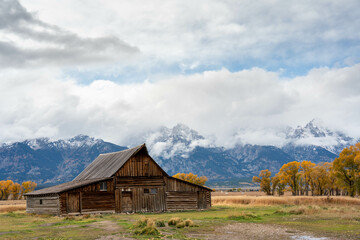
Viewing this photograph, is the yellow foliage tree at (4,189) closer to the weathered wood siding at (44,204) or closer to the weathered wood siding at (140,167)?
the weathered wood siding at (44,204)

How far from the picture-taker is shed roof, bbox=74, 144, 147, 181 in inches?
2022

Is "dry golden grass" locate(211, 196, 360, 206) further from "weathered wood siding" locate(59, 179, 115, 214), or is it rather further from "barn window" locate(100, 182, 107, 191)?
"barn window" locate(100, 182, 107, 191)

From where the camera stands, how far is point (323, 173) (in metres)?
97.4

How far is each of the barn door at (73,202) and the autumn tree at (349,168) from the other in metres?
51.6

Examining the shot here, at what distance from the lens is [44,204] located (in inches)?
1975

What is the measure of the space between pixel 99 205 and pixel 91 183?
285cm

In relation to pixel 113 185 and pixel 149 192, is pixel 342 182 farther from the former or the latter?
pixel 113 185

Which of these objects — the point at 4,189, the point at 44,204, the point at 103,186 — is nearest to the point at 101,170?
the point at 103,186

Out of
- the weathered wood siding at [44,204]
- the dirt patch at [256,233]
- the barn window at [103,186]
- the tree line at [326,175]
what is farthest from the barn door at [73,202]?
the tree line at [326,175]

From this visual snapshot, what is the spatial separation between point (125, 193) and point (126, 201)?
3.29 ft

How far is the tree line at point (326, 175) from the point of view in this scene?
76375 millimetres

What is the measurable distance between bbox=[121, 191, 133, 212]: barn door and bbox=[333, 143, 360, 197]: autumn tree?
1764 inches

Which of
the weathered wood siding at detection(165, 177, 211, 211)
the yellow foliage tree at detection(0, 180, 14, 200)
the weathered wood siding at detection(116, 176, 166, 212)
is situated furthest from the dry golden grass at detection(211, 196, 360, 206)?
the yellow foliage tree at detection(0, 180, 14, 200)

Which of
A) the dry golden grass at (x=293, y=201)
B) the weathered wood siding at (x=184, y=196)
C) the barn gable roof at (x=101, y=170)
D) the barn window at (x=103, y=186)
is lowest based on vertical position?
the dry golden grass at (x=293, y=201)
